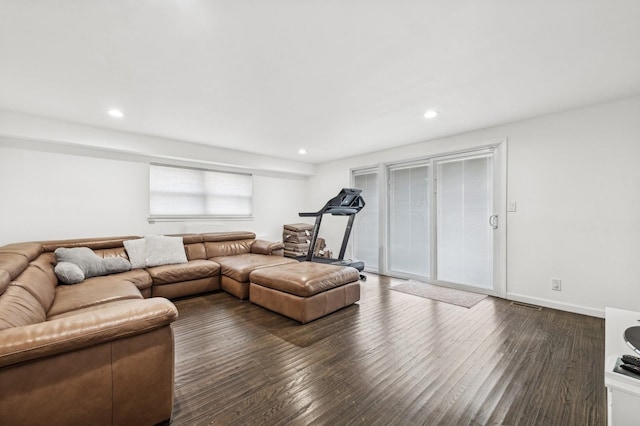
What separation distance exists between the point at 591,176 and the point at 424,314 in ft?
8.28

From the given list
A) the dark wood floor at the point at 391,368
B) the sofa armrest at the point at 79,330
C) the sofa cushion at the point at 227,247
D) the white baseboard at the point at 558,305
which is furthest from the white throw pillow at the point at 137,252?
the white baseboard at the point at 558,305

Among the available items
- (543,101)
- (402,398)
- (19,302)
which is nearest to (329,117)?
(543,101)

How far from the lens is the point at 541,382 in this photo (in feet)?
5.97

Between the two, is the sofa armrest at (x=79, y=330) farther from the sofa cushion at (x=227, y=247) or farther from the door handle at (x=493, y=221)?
the door handle at (x=493, y=221)

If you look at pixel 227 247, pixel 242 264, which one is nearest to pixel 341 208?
pixel 242 264

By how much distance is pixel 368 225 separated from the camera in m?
5.52

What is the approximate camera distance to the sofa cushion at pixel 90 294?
84.8 inches

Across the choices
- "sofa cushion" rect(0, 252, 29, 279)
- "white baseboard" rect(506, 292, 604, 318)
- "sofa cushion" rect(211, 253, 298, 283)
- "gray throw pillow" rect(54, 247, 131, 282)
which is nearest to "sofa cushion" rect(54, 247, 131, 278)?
"gray throw pillow" rect(54, 247, 131, 282)

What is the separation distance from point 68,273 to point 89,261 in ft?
1.18

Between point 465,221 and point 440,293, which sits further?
point 465,221

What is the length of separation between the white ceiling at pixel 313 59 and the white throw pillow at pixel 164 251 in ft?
5.72

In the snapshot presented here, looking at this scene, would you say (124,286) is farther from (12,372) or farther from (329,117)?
(329,117)

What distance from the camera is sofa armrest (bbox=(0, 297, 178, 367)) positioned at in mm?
1039

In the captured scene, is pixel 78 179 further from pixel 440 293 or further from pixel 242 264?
pixel 440 293
